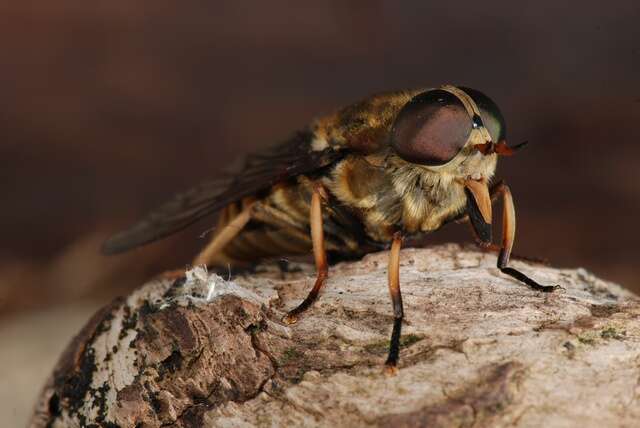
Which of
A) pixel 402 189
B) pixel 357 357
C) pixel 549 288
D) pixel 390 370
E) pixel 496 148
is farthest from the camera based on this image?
pixel 402 189

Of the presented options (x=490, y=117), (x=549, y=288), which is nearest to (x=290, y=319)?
(x=549, y=288)

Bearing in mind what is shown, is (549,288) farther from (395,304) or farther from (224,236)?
(224,236)

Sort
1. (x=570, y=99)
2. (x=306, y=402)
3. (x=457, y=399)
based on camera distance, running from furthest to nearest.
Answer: (x=570, y=99), (x=306, y=402), (x=457, y=399)

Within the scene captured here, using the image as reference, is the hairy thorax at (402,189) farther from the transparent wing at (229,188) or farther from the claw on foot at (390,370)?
the claw on foot at (390,370)

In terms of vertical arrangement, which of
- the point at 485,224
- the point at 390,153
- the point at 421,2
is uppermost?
the point at 421,2

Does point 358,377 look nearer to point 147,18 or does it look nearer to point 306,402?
point 306,402

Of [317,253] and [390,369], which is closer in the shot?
[390,369]

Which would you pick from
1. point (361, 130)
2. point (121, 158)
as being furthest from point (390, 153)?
point (121, 158)
